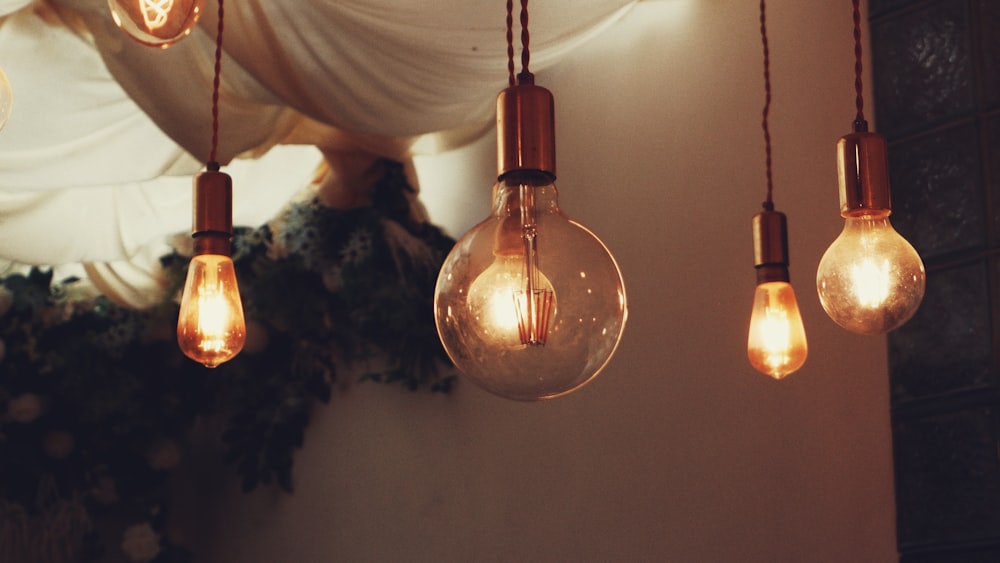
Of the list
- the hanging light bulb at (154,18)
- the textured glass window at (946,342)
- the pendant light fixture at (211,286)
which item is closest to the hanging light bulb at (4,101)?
the hanging light bulb at (154,18)

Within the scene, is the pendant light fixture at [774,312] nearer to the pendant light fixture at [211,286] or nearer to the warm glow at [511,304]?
the pendant light fixture at [211,286]

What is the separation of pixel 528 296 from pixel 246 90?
2.49 metres

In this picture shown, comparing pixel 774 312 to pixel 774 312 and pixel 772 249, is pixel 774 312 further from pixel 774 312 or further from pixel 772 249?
pixel 772 249

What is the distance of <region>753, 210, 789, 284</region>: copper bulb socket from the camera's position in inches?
89.8

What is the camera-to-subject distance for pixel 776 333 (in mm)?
2270

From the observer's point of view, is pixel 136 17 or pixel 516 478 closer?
pixel 136 17

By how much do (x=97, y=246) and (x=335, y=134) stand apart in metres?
1.10

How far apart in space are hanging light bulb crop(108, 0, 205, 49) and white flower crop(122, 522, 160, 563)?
10.8 ft

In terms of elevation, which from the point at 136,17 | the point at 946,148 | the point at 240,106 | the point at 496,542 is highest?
the point at 240,106

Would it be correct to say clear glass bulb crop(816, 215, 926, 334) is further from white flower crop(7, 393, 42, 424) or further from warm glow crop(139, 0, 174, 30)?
white flower crop(7, 393, 42, 424)

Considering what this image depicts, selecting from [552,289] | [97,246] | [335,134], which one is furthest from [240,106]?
[552,289]

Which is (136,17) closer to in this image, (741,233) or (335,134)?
(741,233)

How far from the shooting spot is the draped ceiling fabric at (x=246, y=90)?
11.0ft

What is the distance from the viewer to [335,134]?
13.0ft
